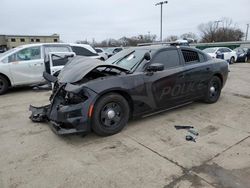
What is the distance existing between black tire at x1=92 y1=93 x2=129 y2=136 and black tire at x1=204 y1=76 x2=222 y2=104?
2584mm

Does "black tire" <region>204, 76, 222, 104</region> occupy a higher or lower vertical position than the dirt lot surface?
higher

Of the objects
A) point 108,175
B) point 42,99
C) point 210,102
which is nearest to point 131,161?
point 108,175

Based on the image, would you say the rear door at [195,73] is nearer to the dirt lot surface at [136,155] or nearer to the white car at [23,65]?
the dirt lot surface at [136,155]

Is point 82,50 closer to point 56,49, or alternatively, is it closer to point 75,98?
point 56,49

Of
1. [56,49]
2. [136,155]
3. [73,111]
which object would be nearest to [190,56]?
[136,155]

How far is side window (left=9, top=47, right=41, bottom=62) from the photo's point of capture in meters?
7.24

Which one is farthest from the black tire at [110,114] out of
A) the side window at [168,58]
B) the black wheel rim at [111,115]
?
the side window at [168,58]

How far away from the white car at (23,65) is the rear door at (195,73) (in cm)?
463

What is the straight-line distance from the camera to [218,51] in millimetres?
16406

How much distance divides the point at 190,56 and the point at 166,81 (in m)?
1.15

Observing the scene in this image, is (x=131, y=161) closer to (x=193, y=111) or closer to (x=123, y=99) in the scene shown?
(x=123, y=99)

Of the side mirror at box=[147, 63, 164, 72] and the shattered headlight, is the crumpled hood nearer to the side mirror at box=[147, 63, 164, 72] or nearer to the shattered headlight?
the shattered headlight

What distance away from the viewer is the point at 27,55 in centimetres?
745

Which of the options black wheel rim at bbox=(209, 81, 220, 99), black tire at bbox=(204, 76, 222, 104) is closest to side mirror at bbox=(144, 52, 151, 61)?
black tire at bbox=(204, 76, 222, 104)
